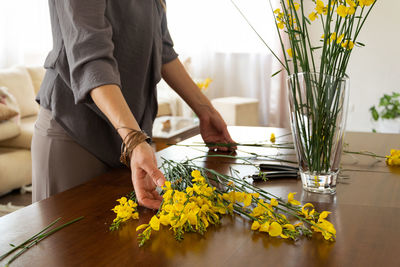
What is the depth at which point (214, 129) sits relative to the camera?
5.43 feet

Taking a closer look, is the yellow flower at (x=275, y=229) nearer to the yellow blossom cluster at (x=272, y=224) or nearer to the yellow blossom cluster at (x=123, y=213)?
the yellow blossom cluster at (x=272, y=224)

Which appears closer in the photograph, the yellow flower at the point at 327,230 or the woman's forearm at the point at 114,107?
the yellow flower at the point at 327,230

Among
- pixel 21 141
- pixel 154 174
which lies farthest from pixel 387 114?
pixel 154 174

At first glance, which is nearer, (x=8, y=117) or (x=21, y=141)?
(x=8, y=117)

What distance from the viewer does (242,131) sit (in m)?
1.89

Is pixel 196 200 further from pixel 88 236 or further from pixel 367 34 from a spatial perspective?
pixel 367 34

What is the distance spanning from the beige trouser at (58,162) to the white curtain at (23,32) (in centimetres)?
513

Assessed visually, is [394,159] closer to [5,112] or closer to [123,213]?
[123,213]

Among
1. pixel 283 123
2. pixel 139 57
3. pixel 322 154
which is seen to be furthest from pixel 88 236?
pixel 283 123

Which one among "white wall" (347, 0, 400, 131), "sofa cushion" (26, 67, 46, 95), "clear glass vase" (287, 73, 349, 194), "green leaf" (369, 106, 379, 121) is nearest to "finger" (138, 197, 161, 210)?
"clear glass vase" (287, 73, 349, 194)

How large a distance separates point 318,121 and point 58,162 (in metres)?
0.73

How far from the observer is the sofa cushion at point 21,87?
488 centimetres

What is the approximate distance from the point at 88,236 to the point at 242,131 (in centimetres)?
108

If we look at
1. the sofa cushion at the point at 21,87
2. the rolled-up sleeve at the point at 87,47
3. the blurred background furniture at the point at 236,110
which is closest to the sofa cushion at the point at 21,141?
the sofa cushion at the point at 21,87
